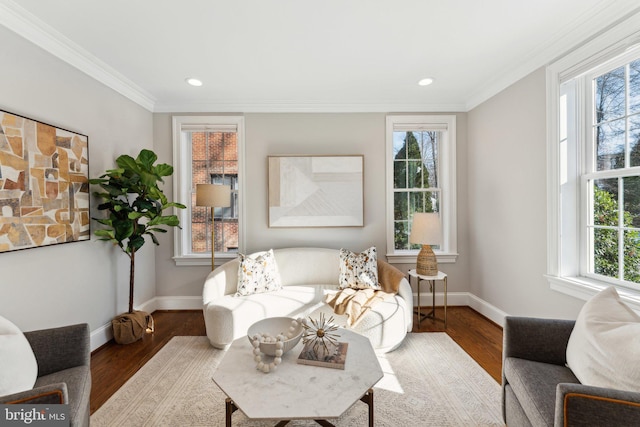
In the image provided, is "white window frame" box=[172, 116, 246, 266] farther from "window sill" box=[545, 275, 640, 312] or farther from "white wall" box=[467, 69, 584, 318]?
"window sill" box=[545, 275, 640, 312]

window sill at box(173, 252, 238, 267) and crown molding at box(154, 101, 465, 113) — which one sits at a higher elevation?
crown molding at box(154, 101, 465, 113)

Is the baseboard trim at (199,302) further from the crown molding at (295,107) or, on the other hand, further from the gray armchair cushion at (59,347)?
the crown molding at (295,107)

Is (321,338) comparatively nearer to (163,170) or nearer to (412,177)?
(163,170)

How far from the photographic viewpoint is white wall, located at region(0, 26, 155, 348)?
1975 millimetres

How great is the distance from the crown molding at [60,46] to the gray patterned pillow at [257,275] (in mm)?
2151

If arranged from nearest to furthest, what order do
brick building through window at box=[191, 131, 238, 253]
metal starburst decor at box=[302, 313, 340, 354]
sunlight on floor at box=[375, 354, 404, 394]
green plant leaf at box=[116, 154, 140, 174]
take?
metal starburst decor at box=[302, 313, 340, 354]
sunlight on floor at box=[375, 354, 404, 394]
green plant leaf at box=[116, 154, 140, 174]
brick building through window at box=[191, 131, 238, 253]

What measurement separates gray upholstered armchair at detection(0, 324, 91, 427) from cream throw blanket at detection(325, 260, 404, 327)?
178 centimetres

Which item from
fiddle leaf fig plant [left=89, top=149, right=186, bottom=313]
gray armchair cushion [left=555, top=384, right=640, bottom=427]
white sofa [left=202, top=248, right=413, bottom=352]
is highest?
fiddle leaf fig plant [left=89, top=149, right=186, bottom=313]

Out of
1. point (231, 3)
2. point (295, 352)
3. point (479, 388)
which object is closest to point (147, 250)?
point (295, 352)

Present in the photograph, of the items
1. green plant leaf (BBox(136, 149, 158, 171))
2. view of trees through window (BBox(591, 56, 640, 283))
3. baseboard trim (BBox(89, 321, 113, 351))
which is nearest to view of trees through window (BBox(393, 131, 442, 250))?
view of trees through window (BBox(591, 56, 640, 283))

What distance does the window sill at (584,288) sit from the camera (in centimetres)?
186

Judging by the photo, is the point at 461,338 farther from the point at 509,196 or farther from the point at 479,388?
the point at 509,196

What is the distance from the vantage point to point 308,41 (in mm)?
2289

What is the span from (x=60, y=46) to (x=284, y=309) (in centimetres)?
285
